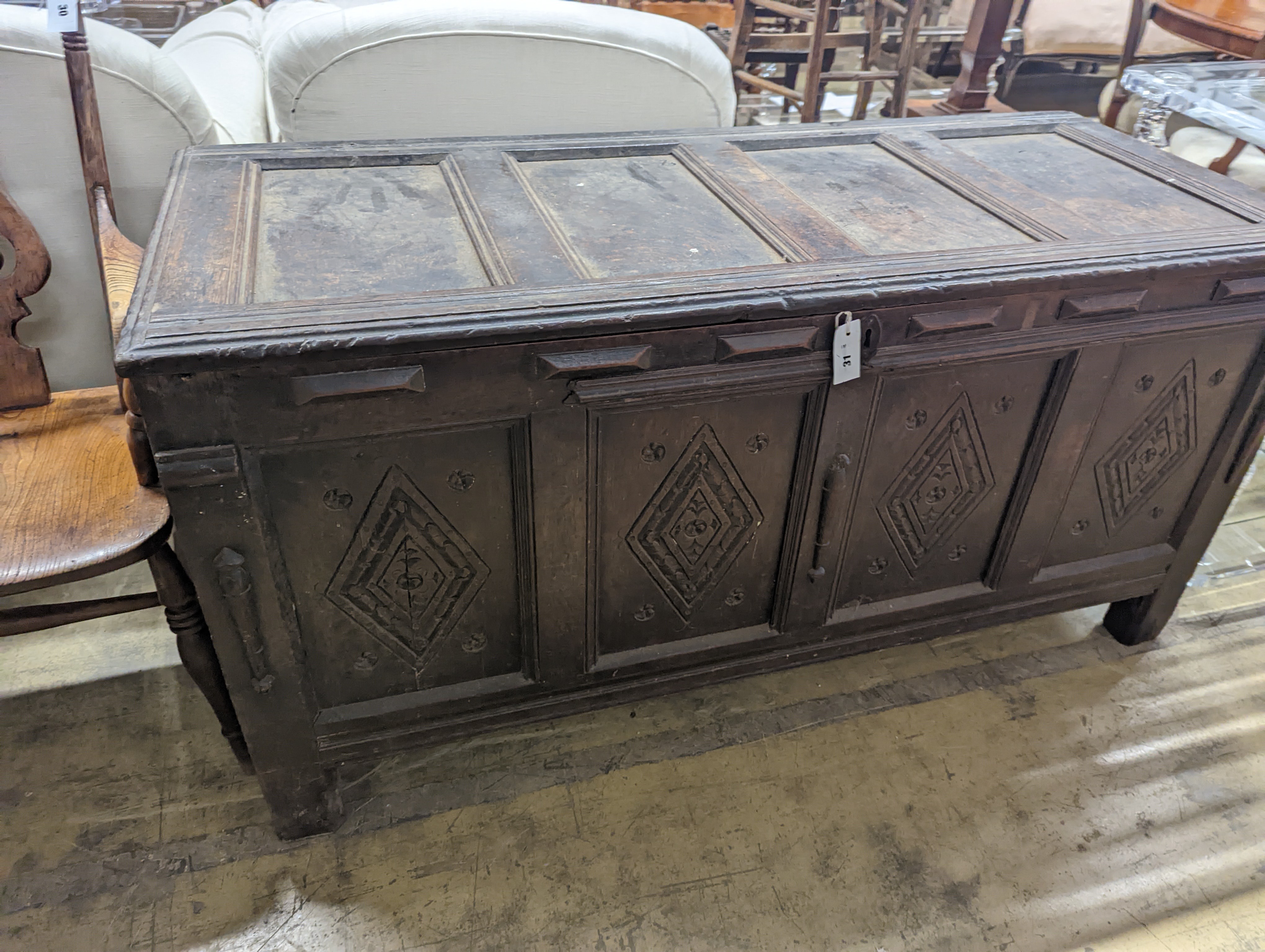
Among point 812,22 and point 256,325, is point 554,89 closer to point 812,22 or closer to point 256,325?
point 256,325

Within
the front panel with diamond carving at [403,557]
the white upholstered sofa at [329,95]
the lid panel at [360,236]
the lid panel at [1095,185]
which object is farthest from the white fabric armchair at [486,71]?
the front panel with diamond carving at [403,557]

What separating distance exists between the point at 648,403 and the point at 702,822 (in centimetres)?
78

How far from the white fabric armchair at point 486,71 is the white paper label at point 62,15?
339mm

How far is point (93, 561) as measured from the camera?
4.09 feet

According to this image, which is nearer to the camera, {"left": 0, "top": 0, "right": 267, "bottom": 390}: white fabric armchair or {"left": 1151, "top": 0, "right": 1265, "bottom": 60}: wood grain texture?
{"left": 0, "top": 0, "right": 267, "bottom": 390}: white fabric armchair

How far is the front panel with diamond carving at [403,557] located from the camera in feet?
3.85

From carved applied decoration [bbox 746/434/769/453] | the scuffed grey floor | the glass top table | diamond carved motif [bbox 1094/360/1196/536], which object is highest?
the glass top table

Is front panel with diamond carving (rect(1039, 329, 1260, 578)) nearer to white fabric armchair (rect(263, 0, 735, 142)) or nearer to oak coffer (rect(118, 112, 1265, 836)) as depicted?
oak coffer (rect(118, 112, 1265, 836))

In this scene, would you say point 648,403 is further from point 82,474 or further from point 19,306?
point 19,306

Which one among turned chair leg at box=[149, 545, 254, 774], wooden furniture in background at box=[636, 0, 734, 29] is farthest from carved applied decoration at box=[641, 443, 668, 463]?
wooden furniture in background at box=[636, 0, 734, 29]

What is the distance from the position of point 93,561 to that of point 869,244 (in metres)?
1.21

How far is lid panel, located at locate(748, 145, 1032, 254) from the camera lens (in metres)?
1.35

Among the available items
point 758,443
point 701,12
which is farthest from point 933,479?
point 701,12

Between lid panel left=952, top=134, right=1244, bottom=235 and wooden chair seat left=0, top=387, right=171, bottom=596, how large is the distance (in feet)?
5.08
